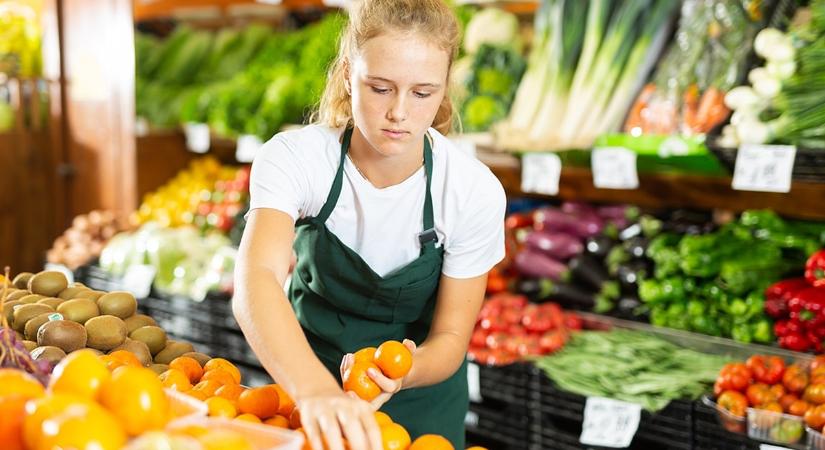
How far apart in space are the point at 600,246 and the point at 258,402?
2238mm

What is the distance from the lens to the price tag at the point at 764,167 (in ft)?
8.79

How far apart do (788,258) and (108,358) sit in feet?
7.64

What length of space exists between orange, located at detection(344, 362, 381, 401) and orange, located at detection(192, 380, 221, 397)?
24 cm

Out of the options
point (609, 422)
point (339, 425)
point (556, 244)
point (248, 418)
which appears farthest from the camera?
point (556, 244)

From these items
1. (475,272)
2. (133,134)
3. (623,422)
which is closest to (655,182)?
(623,422)

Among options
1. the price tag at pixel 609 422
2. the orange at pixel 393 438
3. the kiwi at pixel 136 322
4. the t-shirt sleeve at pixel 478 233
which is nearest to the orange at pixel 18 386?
the orange at pixel 393 438

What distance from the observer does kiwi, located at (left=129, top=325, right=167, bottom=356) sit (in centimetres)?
186

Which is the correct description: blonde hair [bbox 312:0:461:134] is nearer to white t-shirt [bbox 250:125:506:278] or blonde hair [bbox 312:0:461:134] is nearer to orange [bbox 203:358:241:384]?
white t-shirt [bbox 250:125:506:278]

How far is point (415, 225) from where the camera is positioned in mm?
2090

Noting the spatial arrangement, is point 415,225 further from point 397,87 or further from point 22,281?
point 22,281

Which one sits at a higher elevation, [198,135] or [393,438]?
[198,135]

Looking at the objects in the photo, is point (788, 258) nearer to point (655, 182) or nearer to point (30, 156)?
point (655, 182)

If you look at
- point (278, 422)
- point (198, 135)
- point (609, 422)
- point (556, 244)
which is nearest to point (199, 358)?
point (278, 422)

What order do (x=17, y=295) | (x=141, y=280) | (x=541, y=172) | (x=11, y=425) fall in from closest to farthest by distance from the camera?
1. (x=11, y=425)
2. (x=17, y=295)
3. (x=541, y=172)
4. (x=141, y=280)
